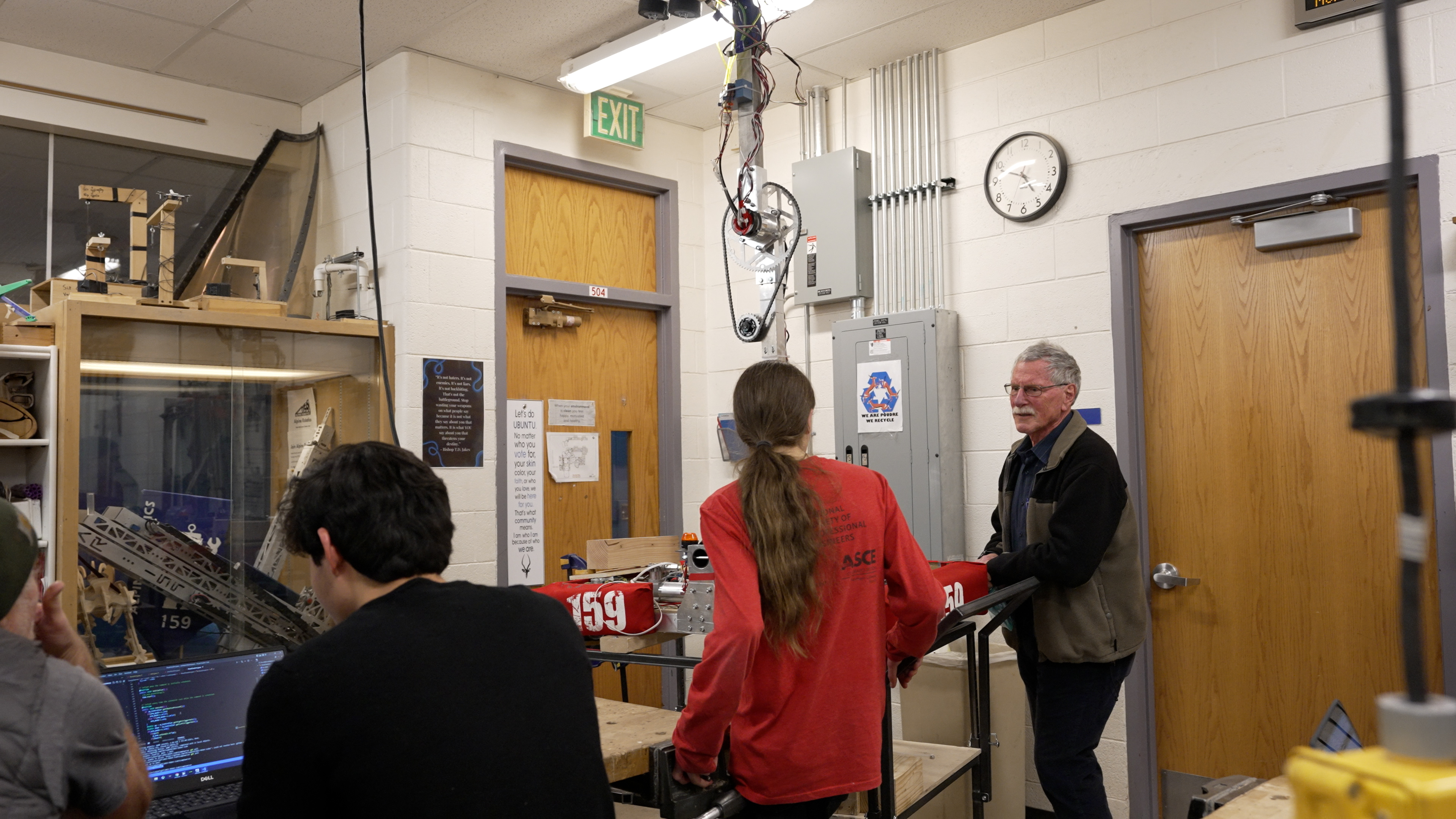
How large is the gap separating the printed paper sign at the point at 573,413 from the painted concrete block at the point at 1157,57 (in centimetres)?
256

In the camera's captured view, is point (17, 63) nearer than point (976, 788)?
No

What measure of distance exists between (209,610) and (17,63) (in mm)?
2252

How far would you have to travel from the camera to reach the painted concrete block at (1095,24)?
3.71 metres

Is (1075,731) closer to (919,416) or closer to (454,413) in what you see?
(919,416)

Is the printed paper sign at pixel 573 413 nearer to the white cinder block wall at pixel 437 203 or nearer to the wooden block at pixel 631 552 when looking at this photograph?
the white cinder block wall at pixel 437 203

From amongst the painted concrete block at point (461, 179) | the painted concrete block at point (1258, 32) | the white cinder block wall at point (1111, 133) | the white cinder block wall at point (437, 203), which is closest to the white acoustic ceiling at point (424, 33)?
the white cinder block wall at point (437, 203)

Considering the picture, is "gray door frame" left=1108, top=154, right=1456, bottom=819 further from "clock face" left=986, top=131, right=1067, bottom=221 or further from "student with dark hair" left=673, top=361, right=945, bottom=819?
"student with dark hair" left=673, top=361, right=945, bottom=819

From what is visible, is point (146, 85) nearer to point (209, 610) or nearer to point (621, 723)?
point (209, 610)

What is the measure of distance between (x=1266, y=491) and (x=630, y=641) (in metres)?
2.19

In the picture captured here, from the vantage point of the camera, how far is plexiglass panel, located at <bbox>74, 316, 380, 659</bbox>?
3.61 meters

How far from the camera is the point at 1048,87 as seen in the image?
3955mm

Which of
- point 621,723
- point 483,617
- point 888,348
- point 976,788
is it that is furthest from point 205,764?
point 888,348

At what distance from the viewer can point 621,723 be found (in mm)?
2414

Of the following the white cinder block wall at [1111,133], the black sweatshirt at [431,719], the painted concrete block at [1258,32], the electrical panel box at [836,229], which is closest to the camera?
the black sweatshirt at [431,719]
